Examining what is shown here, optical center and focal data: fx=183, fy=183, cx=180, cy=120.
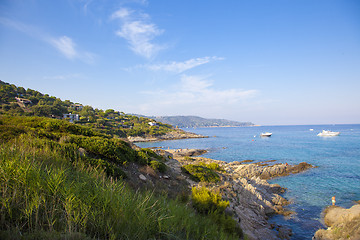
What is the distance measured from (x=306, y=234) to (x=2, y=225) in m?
14.9

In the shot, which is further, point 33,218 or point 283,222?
point 283,222

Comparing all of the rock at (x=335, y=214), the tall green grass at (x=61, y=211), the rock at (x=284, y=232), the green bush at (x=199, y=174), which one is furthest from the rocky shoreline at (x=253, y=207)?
the tall green grass at (x=61, y=211)

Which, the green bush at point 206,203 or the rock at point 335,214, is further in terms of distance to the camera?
the rock at point 335,214

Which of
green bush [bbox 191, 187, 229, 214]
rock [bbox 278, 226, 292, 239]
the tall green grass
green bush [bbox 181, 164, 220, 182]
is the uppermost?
the tall green grass

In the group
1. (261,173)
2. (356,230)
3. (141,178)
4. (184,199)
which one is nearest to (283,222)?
(356,230)

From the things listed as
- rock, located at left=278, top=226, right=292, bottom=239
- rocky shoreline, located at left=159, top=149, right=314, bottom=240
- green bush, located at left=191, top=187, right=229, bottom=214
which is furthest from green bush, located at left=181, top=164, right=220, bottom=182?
green bush, located at left=191, top=187, right=229, bottom=214

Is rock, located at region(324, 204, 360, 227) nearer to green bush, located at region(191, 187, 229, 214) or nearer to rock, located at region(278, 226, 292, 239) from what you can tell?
rock, located at region(278, 226, 292, 239)

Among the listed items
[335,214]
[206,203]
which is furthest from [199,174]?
[335,214]

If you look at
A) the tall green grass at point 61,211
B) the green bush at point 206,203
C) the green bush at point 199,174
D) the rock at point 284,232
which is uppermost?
the tall green grass at point 61,211

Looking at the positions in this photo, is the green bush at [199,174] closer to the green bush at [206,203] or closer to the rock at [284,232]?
the rock at [284,232]

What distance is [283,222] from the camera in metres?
12.8

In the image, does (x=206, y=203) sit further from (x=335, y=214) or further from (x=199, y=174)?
(x=335, y=214)

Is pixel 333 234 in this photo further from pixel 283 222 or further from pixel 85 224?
pixel 85 224

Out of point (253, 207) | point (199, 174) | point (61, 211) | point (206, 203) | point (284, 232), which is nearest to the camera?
point (61, 211)
